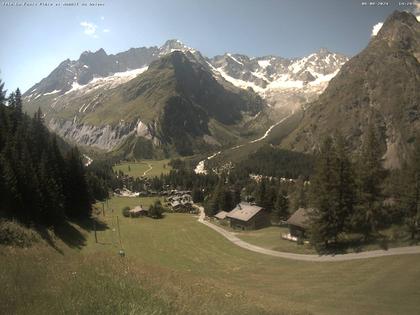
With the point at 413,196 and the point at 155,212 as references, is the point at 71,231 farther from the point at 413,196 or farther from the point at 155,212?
the point at 413,196

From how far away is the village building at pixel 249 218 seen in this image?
99.5 m

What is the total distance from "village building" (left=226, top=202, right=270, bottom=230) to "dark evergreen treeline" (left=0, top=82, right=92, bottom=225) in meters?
38.1

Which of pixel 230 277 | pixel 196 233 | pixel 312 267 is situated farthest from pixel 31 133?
pixel 312 267

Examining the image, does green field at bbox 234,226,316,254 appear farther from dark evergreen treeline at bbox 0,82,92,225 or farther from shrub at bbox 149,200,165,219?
dark evergreen treeline at bbox 0,82,92,225

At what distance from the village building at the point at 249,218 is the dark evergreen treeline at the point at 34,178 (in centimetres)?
3811

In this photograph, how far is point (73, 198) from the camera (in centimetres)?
9138

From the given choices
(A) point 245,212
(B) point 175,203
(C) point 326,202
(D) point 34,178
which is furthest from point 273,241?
(B) point 175,203

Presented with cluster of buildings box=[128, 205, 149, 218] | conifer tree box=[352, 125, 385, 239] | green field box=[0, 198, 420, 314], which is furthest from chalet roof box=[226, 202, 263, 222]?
conifer tree box=[352, 125, 385, 239]

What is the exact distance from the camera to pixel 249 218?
99.0m

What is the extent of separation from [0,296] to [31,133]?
87.2m

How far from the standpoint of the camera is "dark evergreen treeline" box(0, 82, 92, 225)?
5872cm

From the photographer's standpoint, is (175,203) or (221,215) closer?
(221,215)

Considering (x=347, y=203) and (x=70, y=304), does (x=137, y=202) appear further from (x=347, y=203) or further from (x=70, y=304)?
(x=70, y=304)

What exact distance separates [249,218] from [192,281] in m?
73.7
